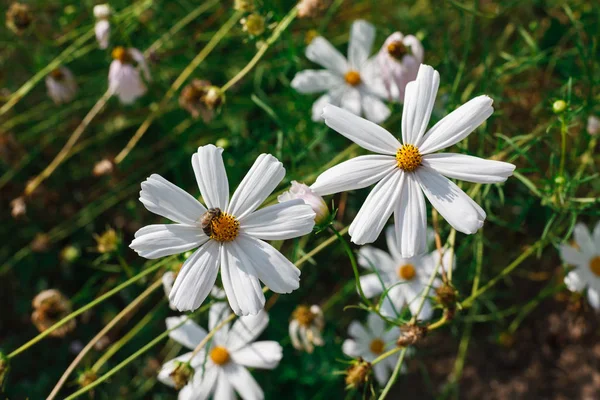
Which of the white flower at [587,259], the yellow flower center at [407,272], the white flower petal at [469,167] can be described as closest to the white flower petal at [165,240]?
the white flower petal at [469,167]

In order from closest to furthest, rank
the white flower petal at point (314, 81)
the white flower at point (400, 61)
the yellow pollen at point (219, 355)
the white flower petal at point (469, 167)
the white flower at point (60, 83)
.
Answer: the white flower petal at point (469, 167)
the white flower at point (400, 61)
the yellow pollen at point (219, 355)
the white flower petal at point (314, 81)
the white flower at point (60, 83)

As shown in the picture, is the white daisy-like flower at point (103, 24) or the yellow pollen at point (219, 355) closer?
the yellow pollen at point (219, 355)

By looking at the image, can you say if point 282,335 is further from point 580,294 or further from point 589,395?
point 589,395

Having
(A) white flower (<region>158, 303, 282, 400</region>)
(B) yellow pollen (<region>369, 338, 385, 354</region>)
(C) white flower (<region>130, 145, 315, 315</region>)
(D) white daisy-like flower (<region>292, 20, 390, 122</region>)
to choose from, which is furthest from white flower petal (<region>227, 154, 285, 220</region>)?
(B) yellow pollen (<region>369, 338, 385, 354</region>)

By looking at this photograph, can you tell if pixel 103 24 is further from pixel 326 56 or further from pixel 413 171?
pixel 413 171

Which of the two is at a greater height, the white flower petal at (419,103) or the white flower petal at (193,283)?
the white flower petal at (419,103)

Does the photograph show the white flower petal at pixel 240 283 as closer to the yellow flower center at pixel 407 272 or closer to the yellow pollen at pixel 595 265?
the yellow flower center at pixel 407 272

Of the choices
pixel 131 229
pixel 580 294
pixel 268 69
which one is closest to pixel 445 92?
pixel 268 69

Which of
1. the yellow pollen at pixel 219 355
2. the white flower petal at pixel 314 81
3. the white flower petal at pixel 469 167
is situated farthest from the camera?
the white flower petal at pixel 314 81
